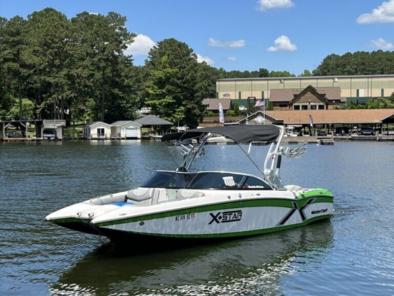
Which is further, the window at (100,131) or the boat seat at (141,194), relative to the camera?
the window at (100,131)

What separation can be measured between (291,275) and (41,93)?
9892 centimetres

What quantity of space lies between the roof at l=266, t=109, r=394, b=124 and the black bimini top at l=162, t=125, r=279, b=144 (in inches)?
3637

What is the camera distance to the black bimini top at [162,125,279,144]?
1603 centimetres

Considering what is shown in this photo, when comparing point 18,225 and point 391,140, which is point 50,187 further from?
point 391,140

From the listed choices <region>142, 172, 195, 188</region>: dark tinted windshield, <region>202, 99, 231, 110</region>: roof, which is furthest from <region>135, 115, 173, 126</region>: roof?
<region>142, 172, 195, 188</region>: dark tinted windshield

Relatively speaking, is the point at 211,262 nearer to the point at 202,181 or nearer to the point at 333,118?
the point at 202,181

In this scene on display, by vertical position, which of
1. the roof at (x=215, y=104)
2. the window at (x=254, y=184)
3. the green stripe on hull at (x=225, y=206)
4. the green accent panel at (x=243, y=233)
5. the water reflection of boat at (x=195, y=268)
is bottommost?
the water reflection of boat at (x=195, y=268)

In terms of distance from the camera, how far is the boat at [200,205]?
44.2 ft

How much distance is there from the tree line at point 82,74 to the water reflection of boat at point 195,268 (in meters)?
84.9

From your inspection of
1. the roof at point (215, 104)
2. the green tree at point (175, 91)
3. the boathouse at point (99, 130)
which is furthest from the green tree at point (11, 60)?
the roof at point (215, 104)

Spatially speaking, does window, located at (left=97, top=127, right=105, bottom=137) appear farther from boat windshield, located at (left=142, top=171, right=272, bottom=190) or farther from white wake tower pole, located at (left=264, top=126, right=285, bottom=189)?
boat windshield, located at (left=142, top=171, right=272, bottom=190)

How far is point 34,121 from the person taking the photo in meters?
101

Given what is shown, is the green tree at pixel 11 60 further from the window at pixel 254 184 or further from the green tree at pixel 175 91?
the window at pixel 254 184

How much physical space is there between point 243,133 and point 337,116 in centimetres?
9665
